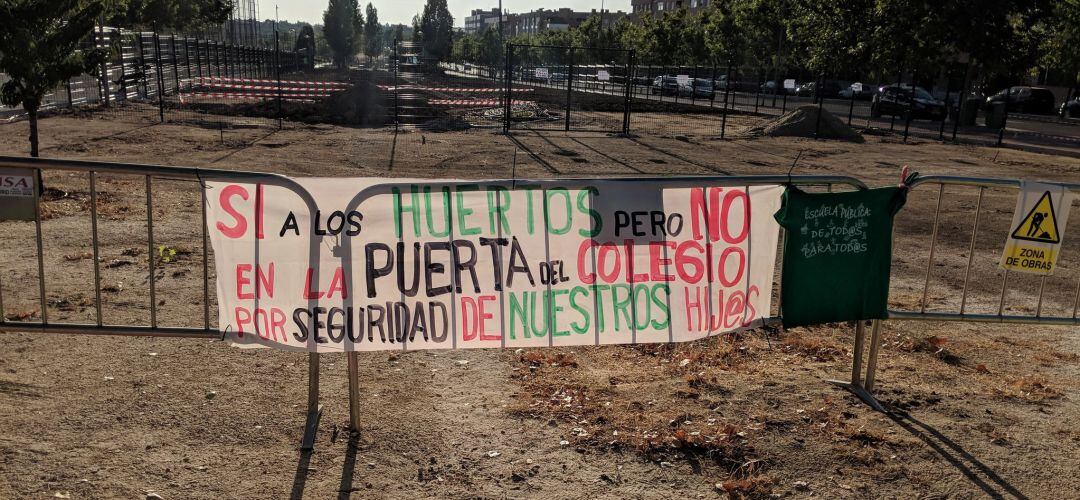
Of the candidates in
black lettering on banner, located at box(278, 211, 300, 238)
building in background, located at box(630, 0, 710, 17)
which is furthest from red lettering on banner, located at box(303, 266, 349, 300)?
building in background, located at box(630, 0, 710, 17)

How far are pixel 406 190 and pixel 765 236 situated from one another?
92.4 inches

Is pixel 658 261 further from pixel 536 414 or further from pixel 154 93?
pixel 154 93

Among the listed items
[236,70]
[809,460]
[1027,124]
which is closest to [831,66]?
[1027,124]

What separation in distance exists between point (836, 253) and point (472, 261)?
238 centimetres

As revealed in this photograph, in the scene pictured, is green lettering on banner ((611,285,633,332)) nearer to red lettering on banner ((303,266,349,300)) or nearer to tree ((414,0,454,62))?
red lettering on banner ((303,266,349,300))

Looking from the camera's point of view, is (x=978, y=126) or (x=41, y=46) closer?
(x=41, y=46)

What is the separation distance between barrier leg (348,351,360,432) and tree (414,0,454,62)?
113915 mm

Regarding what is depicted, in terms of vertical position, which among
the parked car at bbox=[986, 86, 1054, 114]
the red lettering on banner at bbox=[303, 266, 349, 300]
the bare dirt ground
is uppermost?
the parked car at bbox=[986, 86, 1054, 114]

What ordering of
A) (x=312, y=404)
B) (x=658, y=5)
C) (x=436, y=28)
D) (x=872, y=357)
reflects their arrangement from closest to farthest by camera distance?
(x=312, y=404) < (x=872, y=357) < (x=658, y=5) < (x=436, y=28)

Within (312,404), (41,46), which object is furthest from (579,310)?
(41,46)

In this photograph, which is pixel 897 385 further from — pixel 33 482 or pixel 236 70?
pixel 236 70

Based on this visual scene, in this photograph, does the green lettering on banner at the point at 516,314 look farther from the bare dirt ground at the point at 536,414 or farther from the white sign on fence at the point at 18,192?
the white sign on fence at the point at 18,192

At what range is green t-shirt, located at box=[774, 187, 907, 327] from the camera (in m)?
5.12

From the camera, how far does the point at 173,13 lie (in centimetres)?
4478
